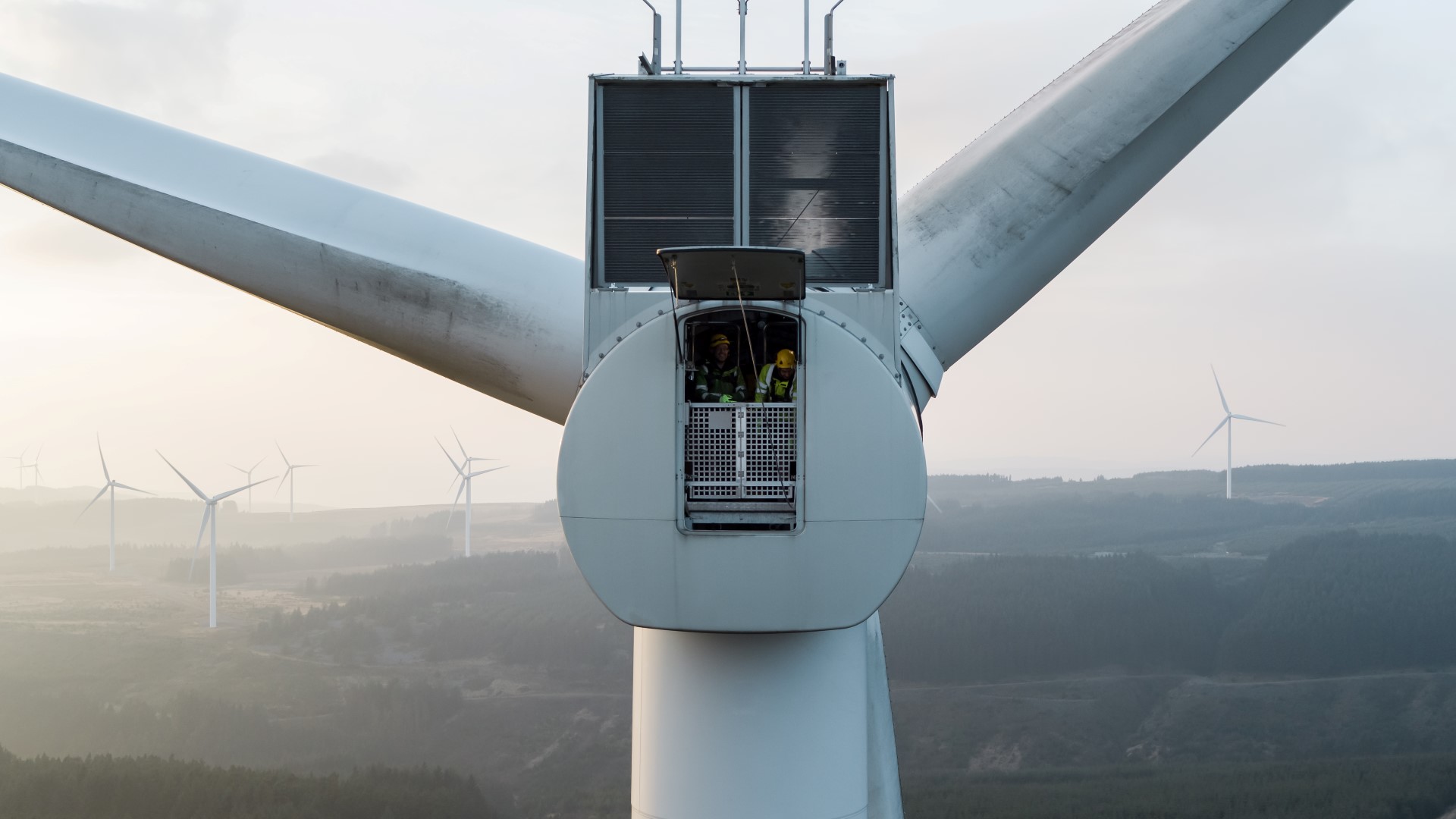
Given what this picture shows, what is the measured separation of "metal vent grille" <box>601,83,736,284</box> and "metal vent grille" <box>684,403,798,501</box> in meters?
1.99

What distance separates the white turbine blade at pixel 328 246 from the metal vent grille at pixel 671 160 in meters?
1.41

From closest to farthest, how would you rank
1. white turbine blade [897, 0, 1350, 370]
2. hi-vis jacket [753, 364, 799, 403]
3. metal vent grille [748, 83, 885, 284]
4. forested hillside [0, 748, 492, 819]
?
1. hi-vis jacket [753, 364, 799, 403]
2. metal vent grille [748, 83, 885, 284]
3. white turbine blade [897, 0, 1350, 370]
4. forested hillside [0, 748, 492, 819]

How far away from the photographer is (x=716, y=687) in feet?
30.1

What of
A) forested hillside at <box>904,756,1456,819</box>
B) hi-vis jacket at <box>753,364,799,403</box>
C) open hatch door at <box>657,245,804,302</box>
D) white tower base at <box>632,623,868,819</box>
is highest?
open hatch door at <box>657,245,804,302</box>

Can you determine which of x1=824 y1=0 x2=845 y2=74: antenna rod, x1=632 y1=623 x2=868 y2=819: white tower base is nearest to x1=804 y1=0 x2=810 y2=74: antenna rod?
x1=824 y1=0 x2=845 y2=74: antenna rod

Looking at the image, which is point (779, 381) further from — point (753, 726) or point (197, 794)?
point (197, 794)

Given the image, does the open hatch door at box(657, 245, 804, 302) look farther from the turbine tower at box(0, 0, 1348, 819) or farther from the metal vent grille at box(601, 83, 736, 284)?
the metal vent grille at box(601, 83, 736, 284)

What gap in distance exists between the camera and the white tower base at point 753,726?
9.14 m

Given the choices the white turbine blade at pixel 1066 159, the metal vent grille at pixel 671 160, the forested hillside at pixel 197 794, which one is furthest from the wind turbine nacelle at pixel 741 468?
the forested hillside at pixel 197 794

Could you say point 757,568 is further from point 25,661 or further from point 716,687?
point 25,661

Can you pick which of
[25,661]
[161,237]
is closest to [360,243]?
[161,237]

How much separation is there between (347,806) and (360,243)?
13285 cm

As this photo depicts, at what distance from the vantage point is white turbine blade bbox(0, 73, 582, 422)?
10891 millimetres

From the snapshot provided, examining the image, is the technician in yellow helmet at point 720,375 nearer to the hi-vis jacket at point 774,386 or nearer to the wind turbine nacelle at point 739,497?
the hi-vis jacket at point 774,386
